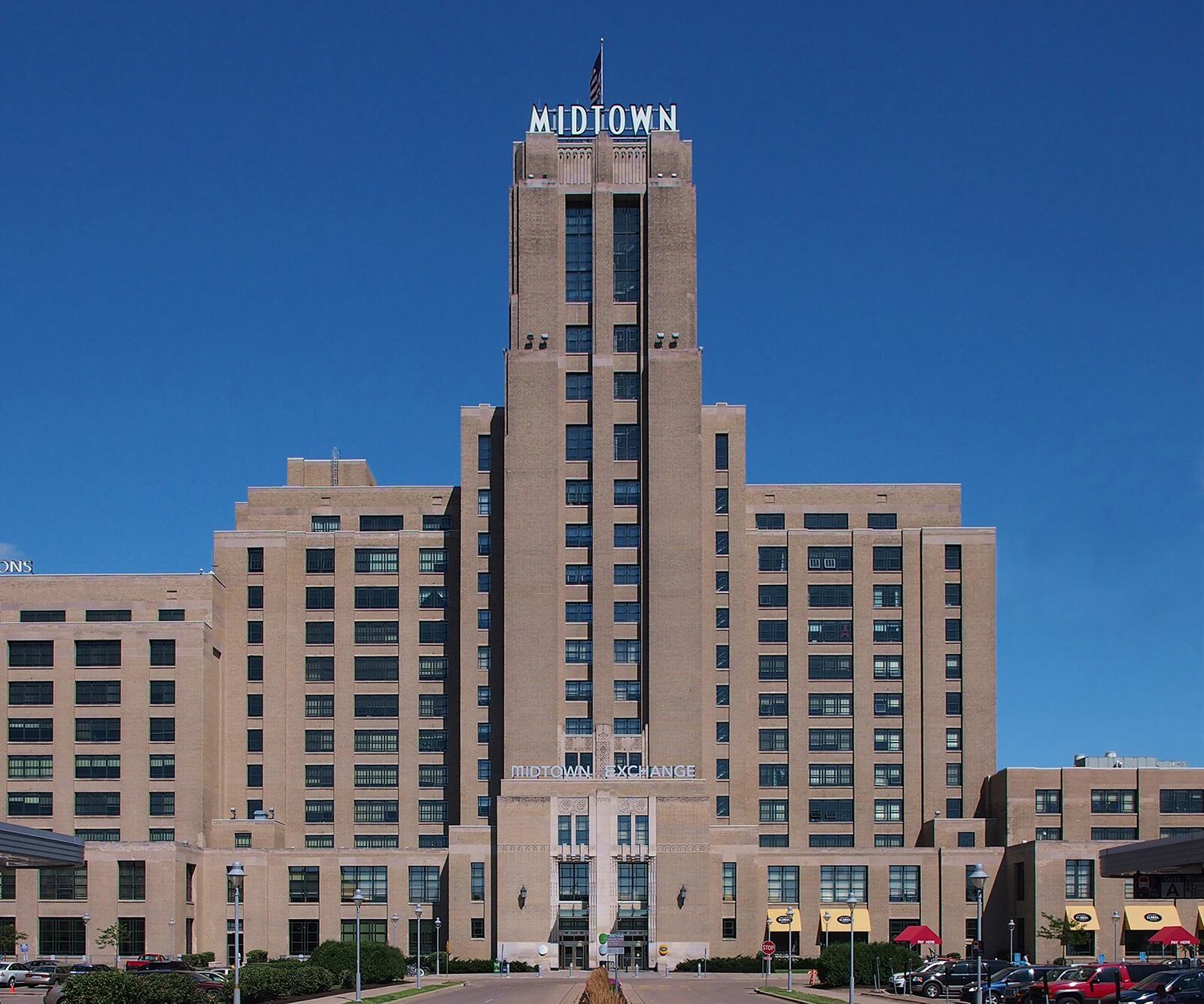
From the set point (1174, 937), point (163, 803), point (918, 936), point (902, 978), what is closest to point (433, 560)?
point (163, 803)

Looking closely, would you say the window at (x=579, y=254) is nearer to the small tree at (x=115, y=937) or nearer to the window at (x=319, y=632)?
the window at (x=319, y=632)

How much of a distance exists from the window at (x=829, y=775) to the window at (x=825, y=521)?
791 inches

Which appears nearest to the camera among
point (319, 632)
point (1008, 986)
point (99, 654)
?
point (1008, 986)

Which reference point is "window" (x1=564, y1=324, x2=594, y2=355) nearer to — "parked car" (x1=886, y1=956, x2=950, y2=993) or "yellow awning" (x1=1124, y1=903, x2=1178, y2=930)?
"parked car" (x1=886, y1=956, x2=950, y2=993)

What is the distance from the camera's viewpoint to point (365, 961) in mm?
94688

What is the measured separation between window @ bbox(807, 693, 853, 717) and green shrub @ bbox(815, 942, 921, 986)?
41.2m

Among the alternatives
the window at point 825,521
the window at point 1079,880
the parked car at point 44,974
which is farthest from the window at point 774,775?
the parked car at point 44,974

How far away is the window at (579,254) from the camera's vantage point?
137875 mm

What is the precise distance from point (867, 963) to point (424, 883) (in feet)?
147

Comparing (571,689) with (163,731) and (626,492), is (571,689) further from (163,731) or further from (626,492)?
(163,731)

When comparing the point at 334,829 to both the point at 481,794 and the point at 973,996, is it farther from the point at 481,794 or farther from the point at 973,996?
the point at 973,996

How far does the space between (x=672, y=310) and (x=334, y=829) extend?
51.1 meters

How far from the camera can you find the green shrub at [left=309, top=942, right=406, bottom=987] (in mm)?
92094

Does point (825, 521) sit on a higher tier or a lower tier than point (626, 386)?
lower
